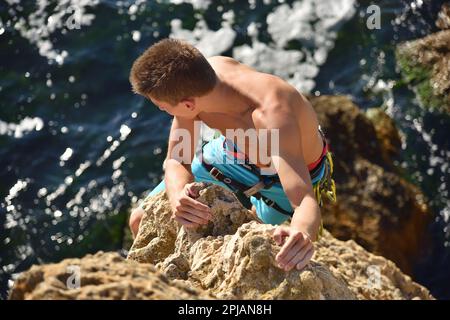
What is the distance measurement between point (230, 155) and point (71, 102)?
578 centimetres

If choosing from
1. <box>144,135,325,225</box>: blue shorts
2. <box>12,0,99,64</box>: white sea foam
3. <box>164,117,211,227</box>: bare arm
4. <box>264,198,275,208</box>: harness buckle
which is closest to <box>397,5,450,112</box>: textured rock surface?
<box>12,0,99,64</box>: white sea foam

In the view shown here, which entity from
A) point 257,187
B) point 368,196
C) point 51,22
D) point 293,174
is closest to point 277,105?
point 293,174

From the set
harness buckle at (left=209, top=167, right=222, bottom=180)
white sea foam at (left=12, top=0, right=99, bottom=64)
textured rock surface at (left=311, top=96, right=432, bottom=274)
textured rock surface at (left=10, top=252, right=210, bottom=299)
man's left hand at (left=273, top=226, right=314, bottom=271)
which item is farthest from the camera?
white sea foam at (left=12, top=0, right=99, bottom=64)

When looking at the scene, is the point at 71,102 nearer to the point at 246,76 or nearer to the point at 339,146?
the point at 339,146

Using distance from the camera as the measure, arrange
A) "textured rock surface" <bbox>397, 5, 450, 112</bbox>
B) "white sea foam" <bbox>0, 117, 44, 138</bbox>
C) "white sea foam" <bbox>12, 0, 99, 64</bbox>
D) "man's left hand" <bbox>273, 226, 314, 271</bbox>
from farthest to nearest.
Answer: "white sea foam" <bbox>12, 0, 99, 64</bbox>, "white sea foam" <bbox>0, 117, 44, 138</bbox>, "textured rock surface" <bbox>397, 5, 450, 112</bbox>, "man's left hand" <bbox>273, 226, 314, 271</bbox>

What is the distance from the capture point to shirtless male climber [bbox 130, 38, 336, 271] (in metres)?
4.72

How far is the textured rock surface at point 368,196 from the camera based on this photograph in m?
8.66

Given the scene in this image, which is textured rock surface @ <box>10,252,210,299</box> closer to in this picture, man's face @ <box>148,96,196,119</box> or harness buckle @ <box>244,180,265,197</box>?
man's face @ <box>148,96,196,119</box>

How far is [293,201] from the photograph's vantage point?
15.5 ft

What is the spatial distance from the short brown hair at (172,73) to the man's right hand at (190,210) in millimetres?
596

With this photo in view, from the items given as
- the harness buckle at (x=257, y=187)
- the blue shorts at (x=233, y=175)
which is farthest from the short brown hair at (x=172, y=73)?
the harness buckle at (x=257, y=187)

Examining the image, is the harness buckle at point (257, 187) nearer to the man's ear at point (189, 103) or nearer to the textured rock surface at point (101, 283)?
the man's ear at point (189, 103)

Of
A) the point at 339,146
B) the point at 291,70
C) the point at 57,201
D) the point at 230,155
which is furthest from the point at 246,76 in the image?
the point at 291,70

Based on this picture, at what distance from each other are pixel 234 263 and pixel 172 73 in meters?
1.29
